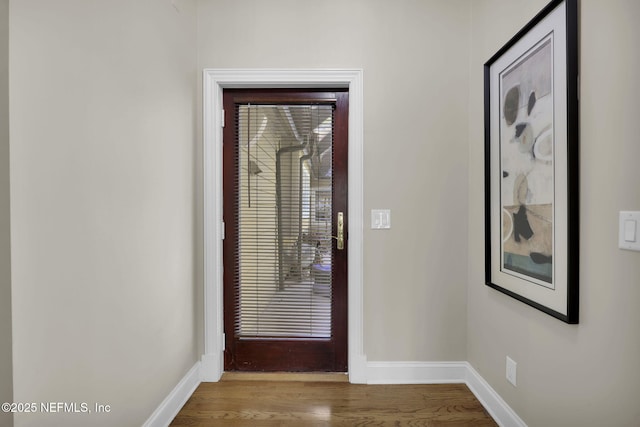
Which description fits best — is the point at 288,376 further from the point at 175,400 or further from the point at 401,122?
the point at 401,122

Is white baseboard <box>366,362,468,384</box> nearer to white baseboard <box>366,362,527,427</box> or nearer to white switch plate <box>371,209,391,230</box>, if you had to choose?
white baseboard <box>366,362,527,427</box>

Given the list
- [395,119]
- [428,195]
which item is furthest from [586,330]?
[395,119]

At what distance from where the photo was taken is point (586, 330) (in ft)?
3.67

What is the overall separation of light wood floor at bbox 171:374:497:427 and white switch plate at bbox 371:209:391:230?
103cm

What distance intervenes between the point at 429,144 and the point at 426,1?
36.3 inches

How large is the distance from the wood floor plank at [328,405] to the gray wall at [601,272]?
1.48 feet

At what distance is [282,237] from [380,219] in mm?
679

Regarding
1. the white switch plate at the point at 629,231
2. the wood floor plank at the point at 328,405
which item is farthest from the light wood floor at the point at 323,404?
the white switch plate at the point at 629,231

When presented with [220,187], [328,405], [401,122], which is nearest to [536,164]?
[401,122]

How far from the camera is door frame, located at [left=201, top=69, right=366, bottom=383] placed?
1.98 metres

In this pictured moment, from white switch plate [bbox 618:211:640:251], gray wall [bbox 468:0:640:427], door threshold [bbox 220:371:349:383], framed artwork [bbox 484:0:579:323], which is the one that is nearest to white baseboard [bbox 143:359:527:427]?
door threshold [bbox 220:371:349:383]

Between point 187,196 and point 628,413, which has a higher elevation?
point 187,196

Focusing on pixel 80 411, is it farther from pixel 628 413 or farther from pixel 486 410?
pixel 486 410

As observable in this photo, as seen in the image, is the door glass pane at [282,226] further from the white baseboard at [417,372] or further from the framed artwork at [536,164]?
the framed artwork at [536,164]
